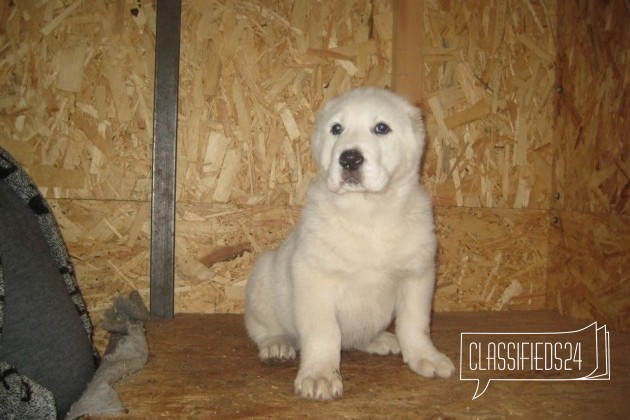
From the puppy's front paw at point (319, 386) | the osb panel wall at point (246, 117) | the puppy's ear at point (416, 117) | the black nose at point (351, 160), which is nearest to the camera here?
the puppy's front paw at point (319, 386)

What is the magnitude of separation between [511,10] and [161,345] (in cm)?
342

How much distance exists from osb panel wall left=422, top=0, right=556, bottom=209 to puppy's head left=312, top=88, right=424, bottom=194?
103 cm

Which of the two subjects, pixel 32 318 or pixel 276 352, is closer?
pixel 32 318

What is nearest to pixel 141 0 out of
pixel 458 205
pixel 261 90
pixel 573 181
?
pixel 261 90

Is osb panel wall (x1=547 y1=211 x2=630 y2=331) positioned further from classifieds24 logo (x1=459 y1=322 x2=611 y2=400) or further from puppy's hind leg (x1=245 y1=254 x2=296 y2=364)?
puppy's hind leg (x1=245 y1=254 x2=296 y2=364)

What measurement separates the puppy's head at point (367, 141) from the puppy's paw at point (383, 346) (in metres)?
0.93

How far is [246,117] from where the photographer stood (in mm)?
3533

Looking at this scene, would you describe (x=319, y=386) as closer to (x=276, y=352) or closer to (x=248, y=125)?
(x=276, y=352)

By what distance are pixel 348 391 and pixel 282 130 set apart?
201 cm

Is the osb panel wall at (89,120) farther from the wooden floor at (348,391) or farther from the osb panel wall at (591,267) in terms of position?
the osb panel wall at (591,267)

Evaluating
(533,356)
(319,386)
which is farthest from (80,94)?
(533,356)

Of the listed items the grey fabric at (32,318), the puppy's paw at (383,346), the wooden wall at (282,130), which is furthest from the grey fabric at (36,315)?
the puppy's paw at (383,346)

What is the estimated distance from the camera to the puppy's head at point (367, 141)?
2.31m

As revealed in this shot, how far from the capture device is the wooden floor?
6.33 ft
